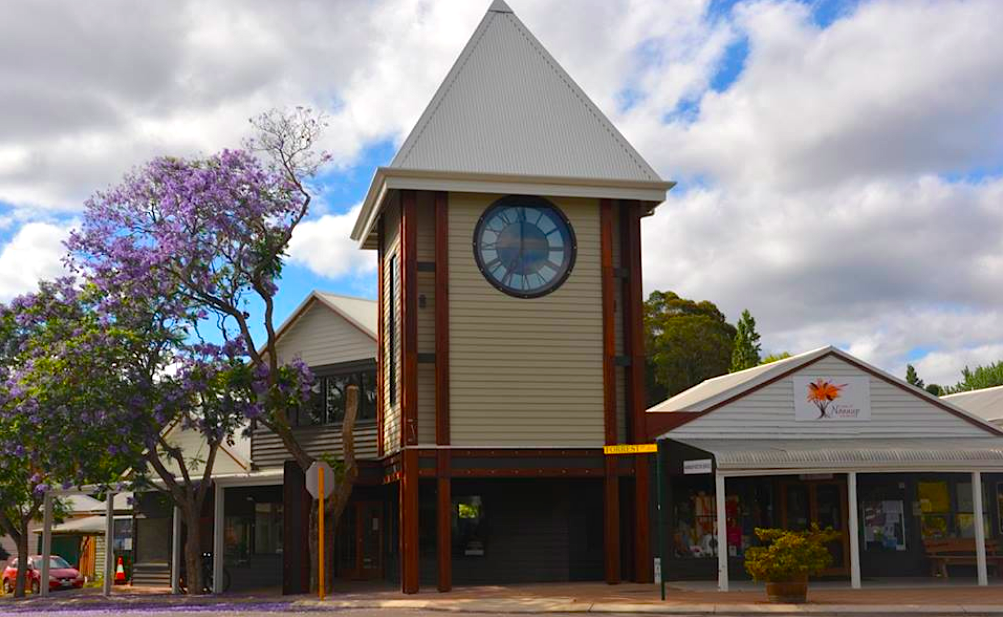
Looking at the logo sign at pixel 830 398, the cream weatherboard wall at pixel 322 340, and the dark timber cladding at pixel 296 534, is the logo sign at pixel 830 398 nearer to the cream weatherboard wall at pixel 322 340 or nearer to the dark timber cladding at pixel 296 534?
the cream weatherboard wall at pixel 322 340

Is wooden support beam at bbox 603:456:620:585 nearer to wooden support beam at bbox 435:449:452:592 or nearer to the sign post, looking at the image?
wooden support beam at bbox 435:449:452:592

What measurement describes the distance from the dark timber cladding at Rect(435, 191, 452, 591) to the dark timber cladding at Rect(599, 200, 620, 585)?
129 inches

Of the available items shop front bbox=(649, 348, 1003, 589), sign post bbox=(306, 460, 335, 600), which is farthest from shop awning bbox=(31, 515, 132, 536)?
shop front bbox=(649, 348, 1003, 589)

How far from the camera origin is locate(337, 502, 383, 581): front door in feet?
105

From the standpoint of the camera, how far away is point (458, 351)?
2634 centimetres

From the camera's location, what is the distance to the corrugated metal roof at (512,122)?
2702cm

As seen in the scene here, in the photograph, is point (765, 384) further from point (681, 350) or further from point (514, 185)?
point (681, 350)

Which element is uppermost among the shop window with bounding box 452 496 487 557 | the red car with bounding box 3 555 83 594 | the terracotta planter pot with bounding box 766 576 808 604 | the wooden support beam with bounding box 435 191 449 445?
the wooden support beam with bounding box 435 191 449 445

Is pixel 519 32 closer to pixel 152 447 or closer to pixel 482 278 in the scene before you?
pixel 482 278

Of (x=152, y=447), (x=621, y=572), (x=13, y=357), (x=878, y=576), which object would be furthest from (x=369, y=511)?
(x=878, y=576)

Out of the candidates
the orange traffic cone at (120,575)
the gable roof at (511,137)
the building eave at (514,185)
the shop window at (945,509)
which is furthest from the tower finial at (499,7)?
the orange traffic cone at (120,575)

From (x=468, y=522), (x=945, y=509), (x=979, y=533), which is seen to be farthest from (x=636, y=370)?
(x=945, y=509)

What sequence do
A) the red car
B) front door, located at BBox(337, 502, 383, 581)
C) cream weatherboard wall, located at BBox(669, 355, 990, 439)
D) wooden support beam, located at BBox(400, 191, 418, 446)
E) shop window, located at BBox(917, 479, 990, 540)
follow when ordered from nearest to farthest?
wooden support beam, located at BBox(400, 191, 418, 446), cream weatherboard wall, located at BBox(669, 355, 990, 439), shop window, located at BBox(917, 479, 990, 540), front door, located at BBox(337, 502, 383, 581), the red car

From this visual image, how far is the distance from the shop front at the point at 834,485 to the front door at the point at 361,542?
26.2 feet
